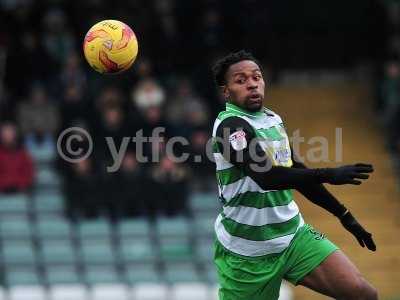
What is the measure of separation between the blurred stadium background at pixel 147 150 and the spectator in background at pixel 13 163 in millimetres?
15

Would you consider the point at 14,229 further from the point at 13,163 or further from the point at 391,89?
the point at 391,89

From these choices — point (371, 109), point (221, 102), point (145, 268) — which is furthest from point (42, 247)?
point (371, 109)

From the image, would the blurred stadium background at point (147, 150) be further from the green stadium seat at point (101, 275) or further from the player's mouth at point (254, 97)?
the player's mouth at point (254, 97)

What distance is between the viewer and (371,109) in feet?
54.3

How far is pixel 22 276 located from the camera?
43.3 ft

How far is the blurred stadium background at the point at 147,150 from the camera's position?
525 inches

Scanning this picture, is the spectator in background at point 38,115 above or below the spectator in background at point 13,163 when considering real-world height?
above

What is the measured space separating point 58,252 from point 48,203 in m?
0.80

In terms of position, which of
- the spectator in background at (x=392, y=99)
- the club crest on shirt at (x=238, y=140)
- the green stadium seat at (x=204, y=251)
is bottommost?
the green stadium seat at (x=204, y=251)

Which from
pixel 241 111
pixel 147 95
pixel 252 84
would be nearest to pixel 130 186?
pixel 147 95

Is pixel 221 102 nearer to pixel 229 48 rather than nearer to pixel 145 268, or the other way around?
pixel 229 48

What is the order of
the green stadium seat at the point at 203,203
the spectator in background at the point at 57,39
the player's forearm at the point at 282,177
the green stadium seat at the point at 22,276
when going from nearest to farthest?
the player's forearm at the point at 282,177, the green stadium seat at the point at 22,276, the green stadium seat at the point at 203,203, the spectator in background at the point at 57,39

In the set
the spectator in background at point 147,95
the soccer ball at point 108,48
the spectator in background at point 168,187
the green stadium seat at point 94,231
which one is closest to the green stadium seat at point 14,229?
the green stadium seat at point 94,231

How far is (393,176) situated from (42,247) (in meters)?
5.22
